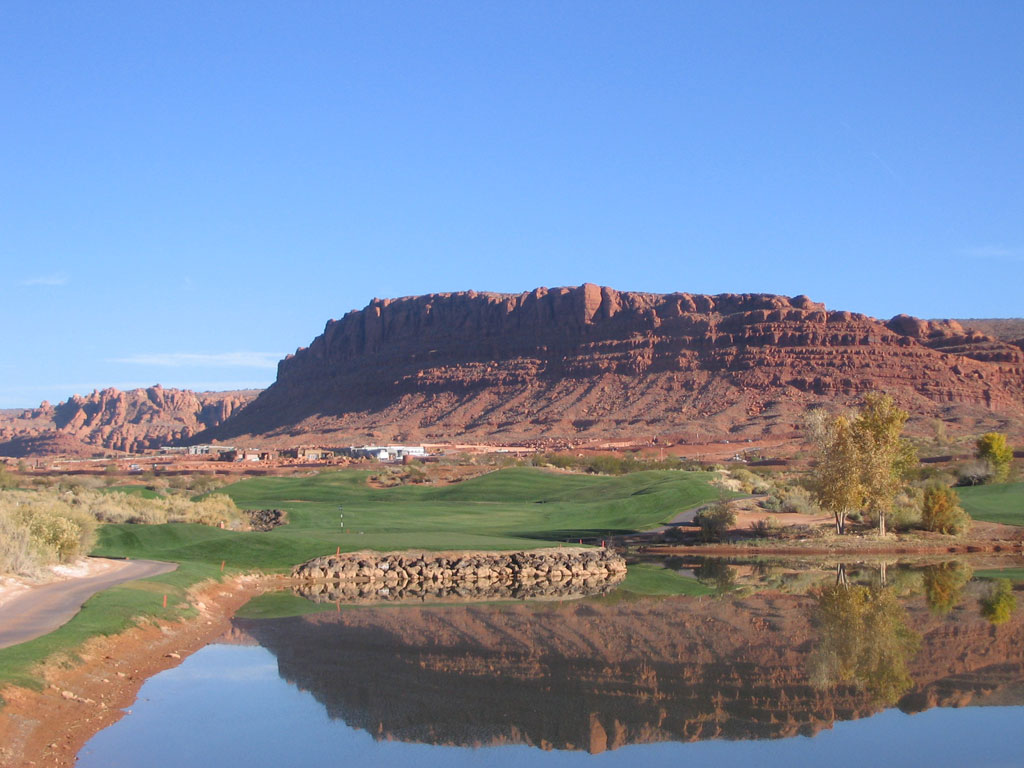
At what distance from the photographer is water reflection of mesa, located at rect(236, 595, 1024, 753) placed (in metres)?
13.4

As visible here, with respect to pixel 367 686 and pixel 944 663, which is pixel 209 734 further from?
pixel 944 663

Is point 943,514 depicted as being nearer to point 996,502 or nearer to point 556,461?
point 996,502

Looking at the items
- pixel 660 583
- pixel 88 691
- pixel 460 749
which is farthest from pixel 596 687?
pixel 660 583

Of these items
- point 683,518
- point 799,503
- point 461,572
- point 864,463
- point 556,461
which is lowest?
point 461,572

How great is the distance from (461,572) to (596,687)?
550 inches

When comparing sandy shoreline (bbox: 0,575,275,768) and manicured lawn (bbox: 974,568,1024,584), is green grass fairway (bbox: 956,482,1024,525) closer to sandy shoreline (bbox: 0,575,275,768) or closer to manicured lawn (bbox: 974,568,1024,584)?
manicured lawn (bbox: 974,568,1024,584)

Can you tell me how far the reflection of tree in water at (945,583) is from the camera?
76.5ft

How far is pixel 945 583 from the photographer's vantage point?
27.4 metres

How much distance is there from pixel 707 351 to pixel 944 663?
345 feet

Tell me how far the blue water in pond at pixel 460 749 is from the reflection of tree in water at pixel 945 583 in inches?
374

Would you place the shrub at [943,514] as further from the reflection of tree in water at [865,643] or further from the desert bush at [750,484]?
the reflection of tree in water at [865,643]

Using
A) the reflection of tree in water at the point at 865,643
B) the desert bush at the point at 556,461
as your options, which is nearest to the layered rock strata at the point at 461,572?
the reflection of tree in water at the point at 865,643

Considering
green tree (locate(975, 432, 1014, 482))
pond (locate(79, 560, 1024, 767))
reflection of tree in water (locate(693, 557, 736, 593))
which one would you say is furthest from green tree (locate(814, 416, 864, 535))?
green tree (locate(975, 432, 1014, 482))

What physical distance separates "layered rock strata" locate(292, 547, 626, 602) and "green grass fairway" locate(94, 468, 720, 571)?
1303 mm
